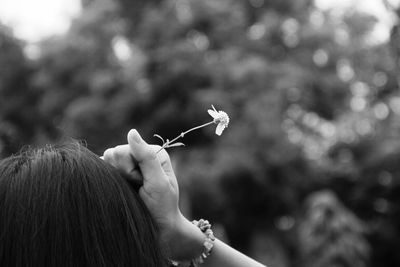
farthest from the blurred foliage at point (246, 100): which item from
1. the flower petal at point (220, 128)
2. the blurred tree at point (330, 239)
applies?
the flower petal at point (220, 128)

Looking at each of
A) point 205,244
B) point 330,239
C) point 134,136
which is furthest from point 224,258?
point 330,239

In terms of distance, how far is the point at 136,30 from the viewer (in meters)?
18.8

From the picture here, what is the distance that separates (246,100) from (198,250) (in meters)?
15.9

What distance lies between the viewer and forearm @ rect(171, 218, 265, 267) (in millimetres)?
1253

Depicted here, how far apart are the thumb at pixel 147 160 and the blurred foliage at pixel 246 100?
15.0m

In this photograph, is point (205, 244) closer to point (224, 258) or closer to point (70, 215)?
point (224, 258)

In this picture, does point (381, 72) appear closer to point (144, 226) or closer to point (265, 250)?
point (265, 250)

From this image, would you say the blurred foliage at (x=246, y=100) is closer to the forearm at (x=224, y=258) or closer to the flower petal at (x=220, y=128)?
the forearm at (x=224, y=258)

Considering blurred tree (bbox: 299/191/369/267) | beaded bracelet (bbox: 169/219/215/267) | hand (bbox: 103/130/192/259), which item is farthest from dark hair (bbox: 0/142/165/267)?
blurred tree (bbox: 299/191/369/267)

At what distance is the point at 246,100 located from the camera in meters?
17.1

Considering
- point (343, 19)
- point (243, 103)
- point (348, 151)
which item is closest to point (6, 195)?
point (243, 103)

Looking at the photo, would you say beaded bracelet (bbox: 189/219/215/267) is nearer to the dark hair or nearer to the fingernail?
the dark hair

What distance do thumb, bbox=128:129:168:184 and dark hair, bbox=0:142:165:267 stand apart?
5cm

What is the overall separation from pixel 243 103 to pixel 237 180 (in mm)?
2311
